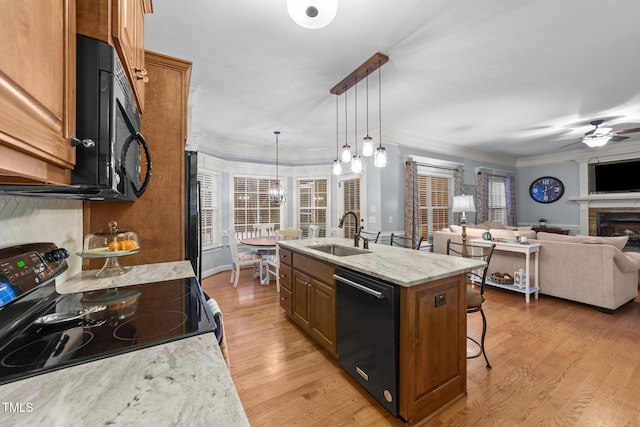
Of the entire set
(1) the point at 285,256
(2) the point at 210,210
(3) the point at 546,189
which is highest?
(3) the point at 546,189

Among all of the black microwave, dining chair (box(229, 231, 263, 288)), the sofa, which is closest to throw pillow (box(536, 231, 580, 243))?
the sofa

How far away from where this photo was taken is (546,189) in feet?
22.4

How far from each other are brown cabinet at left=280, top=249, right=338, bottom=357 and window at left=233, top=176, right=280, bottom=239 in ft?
10.2

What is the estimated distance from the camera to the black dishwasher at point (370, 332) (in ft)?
5.02

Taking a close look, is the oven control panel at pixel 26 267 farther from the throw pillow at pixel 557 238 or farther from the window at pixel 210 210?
the throw pillow at pixel 557 238

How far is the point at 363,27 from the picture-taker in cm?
202

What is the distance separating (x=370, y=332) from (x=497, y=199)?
6891 millimetres

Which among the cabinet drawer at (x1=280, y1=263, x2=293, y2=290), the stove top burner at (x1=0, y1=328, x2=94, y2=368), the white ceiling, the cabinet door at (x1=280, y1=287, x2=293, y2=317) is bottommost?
the cabinet door at (x1=280, y1=287, x2=293, y2=317)

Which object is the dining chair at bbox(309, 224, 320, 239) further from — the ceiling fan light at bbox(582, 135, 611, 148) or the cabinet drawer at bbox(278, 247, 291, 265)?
the ceiling fan light at bbox(582, 135, 611, 148)

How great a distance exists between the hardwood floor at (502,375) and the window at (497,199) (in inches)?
156

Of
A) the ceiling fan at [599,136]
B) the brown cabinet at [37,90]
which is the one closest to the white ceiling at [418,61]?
the ceiling fan at [599,136]

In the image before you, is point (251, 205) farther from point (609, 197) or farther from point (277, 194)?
point (609, 197)

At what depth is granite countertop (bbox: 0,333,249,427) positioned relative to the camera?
1.49ft

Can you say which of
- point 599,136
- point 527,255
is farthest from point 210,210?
point 599,136
